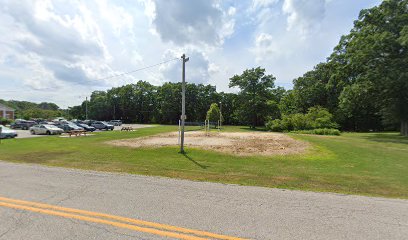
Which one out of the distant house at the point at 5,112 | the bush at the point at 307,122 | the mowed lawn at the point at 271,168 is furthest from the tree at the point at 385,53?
the distant house at the point at 5,112

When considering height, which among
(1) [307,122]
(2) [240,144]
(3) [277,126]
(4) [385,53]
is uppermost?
(4) [385,53]

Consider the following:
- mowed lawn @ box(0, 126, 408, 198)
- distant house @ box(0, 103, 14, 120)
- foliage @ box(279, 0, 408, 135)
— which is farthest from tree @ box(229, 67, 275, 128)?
distant house @ box(0, 103, 14, 120)

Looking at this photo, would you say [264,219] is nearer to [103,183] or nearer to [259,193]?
[259,193]

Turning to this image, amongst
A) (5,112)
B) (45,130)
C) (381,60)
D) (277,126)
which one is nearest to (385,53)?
(381,60)

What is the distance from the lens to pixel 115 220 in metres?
4.36

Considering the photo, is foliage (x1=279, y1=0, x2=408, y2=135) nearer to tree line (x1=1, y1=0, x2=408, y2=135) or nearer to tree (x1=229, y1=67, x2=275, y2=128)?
tree line (x1=1, y1=0, x2=408, y2=135)

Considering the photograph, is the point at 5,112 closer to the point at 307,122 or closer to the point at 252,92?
the point at 252,92

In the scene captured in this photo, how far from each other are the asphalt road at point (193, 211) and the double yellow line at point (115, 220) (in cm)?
3

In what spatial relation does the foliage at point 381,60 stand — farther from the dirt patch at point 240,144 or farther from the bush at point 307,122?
the dirt patch at point 240,144

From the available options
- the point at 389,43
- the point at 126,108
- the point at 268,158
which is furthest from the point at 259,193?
the point at 126,108

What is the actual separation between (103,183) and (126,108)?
8767 centimetres

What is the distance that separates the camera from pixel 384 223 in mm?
4301

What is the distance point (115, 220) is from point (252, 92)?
56.0 metres

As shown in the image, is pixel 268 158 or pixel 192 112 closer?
pixel 268 158
